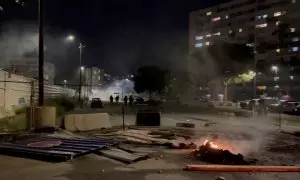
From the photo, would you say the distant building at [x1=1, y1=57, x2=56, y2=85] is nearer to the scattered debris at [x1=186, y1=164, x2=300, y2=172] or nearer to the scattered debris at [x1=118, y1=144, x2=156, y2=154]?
the scattered debris at [x1=118, y1=144, x2=156, y2=154]

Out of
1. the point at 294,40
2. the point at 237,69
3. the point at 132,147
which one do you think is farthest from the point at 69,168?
the point at 294,40

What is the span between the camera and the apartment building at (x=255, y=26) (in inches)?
3339

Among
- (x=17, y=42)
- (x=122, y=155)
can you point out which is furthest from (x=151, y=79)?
(x=122, y=155)

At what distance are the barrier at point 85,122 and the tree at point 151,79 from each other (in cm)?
5430

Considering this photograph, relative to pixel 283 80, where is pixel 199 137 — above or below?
below

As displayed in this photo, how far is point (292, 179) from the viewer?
7270 mm

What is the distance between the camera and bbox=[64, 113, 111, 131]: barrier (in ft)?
46.2

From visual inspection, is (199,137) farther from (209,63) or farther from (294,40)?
(294,40)

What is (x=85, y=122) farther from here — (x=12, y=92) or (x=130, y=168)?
(x=130, y=168)

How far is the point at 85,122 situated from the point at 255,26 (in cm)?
9670

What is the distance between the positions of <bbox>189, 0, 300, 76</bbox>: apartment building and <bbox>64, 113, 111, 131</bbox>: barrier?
64.7 metres

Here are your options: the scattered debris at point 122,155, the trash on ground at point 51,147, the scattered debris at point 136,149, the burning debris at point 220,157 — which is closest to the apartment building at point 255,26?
the scattered debris at point 136,149

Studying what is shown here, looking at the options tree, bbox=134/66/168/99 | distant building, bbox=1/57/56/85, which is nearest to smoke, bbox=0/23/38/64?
distant building, bbox=1/57/56/85

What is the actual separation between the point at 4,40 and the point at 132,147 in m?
45.8
